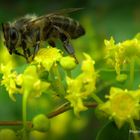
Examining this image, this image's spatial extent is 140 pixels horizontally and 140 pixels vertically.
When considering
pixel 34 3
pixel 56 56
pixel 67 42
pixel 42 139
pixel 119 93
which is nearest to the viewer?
pixel 119 93

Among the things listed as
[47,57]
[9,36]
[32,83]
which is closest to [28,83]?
[32,83]

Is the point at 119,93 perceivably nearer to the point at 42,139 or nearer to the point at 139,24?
the point at 42,139

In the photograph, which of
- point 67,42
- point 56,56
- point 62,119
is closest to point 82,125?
point 62,119

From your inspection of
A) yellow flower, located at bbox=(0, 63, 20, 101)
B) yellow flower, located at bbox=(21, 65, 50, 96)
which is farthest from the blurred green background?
yellow flower, located at bbox=(21, 65, 50, 96)

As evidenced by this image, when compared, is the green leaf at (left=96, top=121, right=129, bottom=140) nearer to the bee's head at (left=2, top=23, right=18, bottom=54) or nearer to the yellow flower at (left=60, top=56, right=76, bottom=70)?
the yellow flower at (left=60, top=56, right=76, bottom=70)

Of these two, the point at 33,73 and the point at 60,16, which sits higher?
the point at 60,16

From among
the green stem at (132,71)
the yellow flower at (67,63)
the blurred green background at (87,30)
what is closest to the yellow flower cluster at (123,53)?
the green stem at (132,71)
